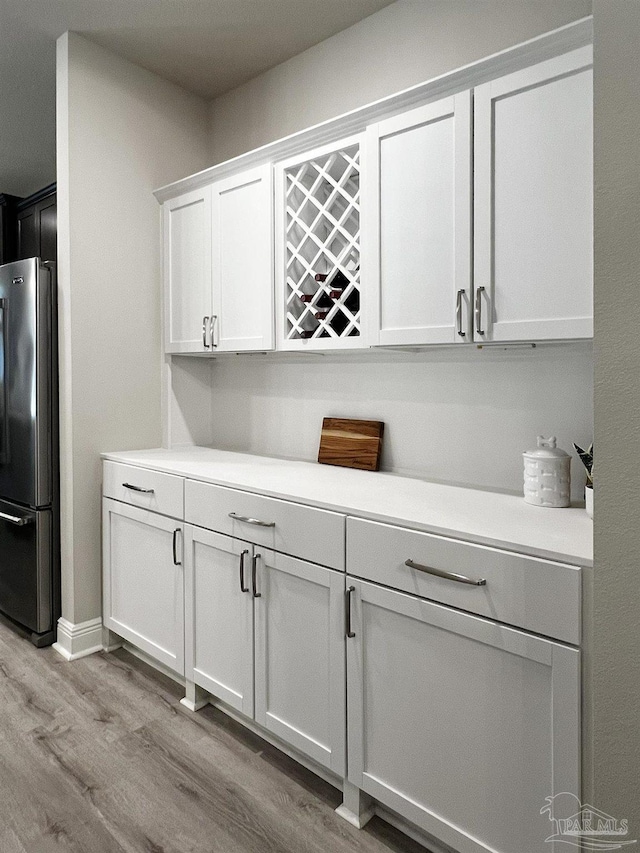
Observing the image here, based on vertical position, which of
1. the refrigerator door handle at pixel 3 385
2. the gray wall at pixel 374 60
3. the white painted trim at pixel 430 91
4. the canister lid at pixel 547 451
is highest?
the gray wall at pixel 374 60

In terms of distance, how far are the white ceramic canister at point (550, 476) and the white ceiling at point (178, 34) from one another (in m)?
1.86

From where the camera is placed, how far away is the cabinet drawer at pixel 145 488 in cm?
224

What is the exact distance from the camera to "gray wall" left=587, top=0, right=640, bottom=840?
3.14 feet

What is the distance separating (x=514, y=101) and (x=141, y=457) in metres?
1.95

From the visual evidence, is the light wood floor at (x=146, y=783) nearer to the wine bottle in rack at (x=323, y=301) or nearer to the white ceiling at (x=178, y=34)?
the wine bottle in rack at (x=323, y=301)

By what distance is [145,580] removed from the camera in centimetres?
242

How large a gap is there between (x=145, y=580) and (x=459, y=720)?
1.46 m

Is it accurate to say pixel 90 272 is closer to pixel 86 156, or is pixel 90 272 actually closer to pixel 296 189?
pixel 86 156

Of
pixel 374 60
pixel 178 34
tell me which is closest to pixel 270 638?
pixel 374 60

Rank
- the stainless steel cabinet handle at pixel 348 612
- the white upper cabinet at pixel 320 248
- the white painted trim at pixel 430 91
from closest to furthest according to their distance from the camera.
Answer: the white painted trim at pixel 430 91 < the stainless steel cabinet handle at pixel 348 612 < the white upper cabinet at pixel 320 248

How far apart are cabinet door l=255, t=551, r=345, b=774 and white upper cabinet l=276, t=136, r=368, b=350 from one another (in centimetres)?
83

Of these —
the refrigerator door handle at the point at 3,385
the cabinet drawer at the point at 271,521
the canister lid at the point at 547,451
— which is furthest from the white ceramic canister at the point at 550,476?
the refrigerator door handle at the point at 3,385

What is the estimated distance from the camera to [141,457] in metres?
2.60

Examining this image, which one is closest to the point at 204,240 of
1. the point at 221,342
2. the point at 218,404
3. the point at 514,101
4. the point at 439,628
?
the point at 221,342
